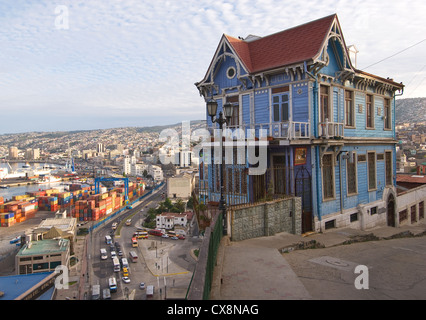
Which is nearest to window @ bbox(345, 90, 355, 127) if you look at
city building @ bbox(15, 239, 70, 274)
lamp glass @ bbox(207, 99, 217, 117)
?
lamp glass @ bbox(207, 99, 217, 117)

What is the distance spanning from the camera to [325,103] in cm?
1401

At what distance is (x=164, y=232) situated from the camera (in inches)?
2657

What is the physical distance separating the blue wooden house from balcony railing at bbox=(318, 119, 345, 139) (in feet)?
0.14

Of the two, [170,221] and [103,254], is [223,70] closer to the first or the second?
[103,254]

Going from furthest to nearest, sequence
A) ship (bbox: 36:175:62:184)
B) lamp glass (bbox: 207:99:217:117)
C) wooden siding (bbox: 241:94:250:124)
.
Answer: ship (bbox: 36:175:62:184)
wooden siding (bbox: 241:94:250:124)
lamp glass (bbox: 207:99:217:117)

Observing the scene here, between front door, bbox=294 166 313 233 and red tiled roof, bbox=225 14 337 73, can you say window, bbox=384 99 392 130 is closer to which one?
red tiled roof, bbox=225 14 337 73

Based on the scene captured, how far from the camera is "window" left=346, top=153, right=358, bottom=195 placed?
1559 centimetres

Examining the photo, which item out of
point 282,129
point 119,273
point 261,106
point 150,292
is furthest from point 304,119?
point 119,273

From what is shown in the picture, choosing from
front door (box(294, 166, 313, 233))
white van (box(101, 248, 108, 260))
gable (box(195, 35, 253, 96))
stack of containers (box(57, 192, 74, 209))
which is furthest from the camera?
stack of containers (box(57, 192, 74, 209))

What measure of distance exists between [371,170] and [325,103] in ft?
19.4

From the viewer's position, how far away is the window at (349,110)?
15.3m

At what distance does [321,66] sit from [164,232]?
59532 mm

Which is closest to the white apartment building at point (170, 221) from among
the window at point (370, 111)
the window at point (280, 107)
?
the window at point (370, 111)
